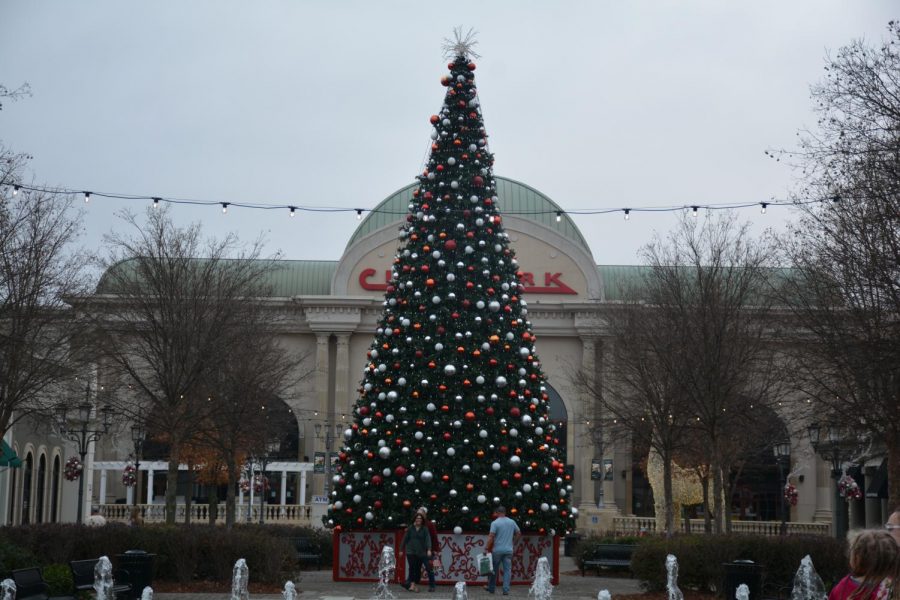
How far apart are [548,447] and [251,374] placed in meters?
18.4

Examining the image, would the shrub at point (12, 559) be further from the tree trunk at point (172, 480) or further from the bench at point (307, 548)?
the tree trunk at point (172, 480)

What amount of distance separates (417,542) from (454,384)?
3401 millimetres

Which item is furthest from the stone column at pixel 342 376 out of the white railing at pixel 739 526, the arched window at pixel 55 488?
the arched window at pixel 55 488

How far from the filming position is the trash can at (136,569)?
2122cm

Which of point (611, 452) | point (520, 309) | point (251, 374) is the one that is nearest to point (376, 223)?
point (611, 452)

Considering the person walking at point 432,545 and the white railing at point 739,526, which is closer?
the person walking at point 432,545

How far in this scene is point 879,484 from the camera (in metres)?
42.7

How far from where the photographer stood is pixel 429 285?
1021 inches

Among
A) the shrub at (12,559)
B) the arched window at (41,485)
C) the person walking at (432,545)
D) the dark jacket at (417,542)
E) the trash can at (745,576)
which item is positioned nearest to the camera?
the shrub at (12,559)

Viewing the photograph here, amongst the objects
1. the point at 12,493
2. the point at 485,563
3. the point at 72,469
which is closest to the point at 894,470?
the point at 485,563

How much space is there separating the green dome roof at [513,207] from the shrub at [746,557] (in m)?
49.4

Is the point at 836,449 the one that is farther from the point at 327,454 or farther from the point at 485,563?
the point at 327,454

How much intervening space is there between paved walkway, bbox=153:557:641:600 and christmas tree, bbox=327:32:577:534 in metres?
1.33

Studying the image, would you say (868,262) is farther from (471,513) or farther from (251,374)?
(251,374)
